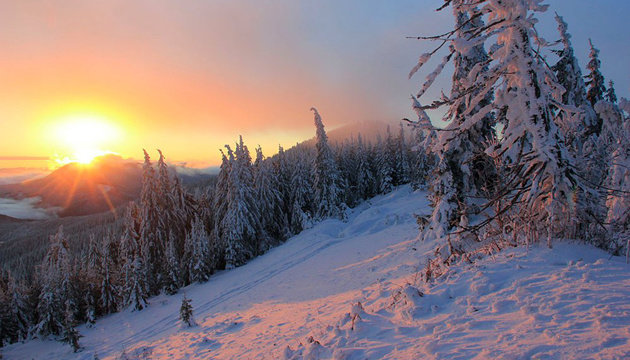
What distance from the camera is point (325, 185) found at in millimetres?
37531

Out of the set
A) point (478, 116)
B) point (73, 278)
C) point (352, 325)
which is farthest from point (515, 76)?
point (73, 278)

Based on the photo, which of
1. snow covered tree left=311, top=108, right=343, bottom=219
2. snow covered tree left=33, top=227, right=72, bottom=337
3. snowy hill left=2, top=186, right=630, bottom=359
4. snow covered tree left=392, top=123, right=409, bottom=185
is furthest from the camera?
snow covered tree left=392, top=123, right=409, bottom=185

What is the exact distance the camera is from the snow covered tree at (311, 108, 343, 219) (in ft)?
121

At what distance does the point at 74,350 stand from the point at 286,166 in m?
32.5

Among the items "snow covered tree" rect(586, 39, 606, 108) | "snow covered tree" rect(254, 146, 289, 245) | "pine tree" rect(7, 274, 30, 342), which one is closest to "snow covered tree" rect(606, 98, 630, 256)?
"snow covered tree" rect(586, 39, 606, 108)

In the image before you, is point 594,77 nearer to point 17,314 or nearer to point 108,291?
point 108,291

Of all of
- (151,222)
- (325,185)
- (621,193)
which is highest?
(325,185)

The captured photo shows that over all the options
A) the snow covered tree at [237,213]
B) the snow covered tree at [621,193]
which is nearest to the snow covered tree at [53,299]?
the snow covered tree at [237,213]

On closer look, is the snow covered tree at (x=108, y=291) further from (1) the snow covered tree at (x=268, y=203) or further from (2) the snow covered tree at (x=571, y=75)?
(2) the snow covered tree at (x=571, y=75)

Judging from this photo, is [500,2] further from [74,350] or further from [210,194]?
[210,194]

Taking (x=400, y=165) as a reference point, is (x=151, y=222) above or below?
below

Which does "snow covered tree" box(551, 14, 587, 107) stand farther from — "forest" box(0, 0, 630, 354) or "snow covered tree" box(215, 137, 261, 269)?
"snow covered tree" box(215, 137, 261, 269)

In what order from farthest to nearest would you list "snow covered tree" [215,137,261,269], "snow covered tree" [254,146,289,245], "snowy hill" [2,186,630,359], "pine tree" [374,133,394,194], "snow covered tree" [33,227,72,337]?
"pine tree" [374,133,394,194]
"snow covered tree" [254,146,289,245]
"snow covered tree" [215,137,261,269]
"snow covered tree" [33,227,72,337]
"snowy hill" [2,186,630,359]

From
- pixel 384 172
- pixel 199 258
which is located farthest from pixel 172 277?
pixel 384 172
